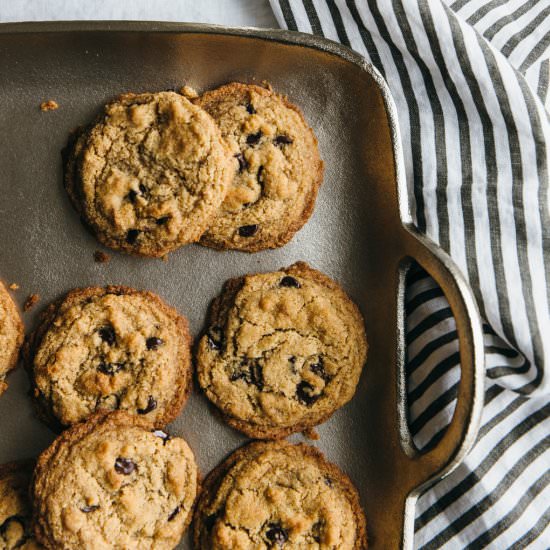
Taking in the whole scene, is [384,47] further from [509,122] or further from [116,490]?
[116,490]

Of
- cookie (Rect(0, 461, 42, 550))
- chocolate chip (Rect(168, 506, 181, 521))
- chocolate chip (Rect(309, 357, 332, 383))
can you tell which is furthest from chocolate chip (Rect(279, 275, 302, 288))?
cookie (Rect(0, 461, 42, 550))

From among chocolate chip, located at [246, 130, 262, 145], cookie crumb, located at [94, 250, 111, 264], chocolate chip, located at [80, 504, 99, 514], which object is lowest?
chocolate chip, located at [80, 504, 99, 514]

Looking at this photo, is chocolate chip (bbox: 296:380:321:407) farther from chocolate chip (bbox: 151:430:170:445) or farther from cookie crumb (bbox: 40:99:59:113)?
cookie crumb (bbox: 40:99:59:113)

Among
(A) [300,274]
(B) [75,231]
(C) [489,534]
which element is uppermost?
(B) [75,231]

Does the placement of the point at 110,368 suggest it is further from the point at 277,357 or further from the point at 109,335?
the point at 277,357

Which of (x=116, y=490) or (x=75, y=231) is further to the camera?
(x=75, y=231)

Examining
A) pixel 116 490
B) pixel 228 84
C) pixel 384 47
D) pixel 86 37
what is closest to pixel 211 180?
pixel 228 84

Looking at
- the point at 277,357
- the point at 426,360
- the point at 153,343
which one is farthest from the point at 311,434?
the point at 153,343

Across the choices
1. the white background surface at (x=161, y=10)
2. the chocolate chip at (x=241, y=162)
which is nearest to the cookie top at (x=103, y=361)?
the chocolate chip at (x=241, y=162)
